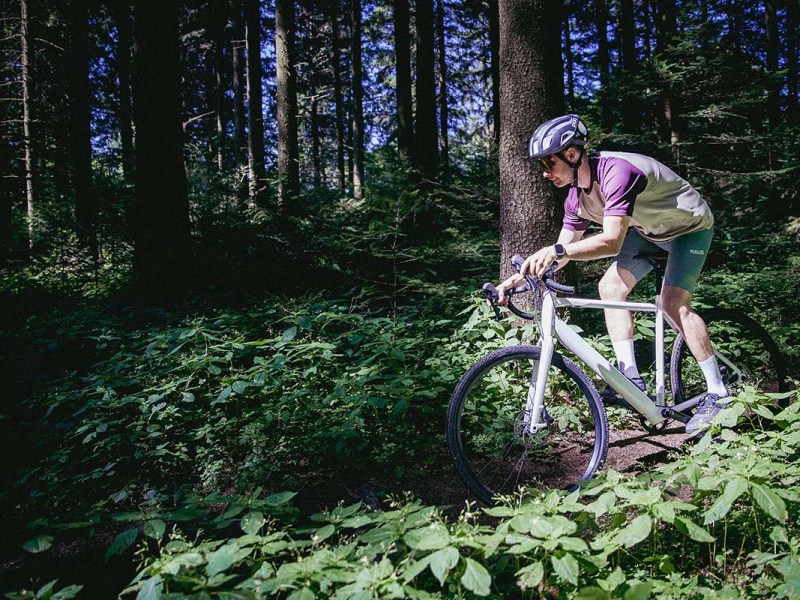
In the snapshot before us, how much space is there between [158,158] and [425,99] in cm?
624

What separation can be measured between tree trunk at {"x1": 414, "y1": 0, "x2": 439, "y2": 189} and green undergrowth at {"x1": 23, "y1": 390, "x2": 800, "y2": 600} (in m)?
8.43

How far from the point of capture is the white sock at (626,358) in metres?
3.45

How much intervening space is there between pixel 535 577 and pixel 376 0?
67.9 feet

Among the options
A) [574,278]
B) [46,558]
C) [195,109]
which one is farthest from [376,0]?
[46,558]

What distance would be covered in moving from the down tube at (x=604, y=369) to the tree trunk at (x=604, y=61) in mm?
6058

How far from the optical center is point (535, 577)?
5.52ft

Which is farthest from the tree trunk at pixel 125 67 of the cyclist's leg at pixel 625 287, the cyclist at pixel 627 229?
the cyclist's leg at pixel 625 287

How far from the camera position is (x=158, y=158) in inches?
Result: 266

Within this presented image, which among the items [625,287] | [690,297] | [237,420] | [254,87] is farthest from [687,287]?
[254,87]

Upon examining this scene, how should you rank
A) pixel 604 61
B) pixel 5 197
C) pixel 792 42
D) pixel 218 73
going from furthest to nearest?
1. pixel 218 73
2. pixel 792 42
3. pixel 604 61
4. pixel 5 197

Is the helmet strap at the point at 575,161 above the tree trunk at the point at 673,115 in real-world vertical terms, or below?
below

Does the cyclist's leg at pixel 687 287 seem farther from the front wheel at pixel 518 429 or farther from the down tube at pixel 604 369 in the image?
the front wheel at pixel 518 429

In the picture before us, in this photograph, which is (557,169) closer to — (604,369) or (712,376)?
(604,369)

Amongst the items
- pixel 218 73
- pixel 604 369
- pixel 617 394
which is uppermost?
pixel 218 73
